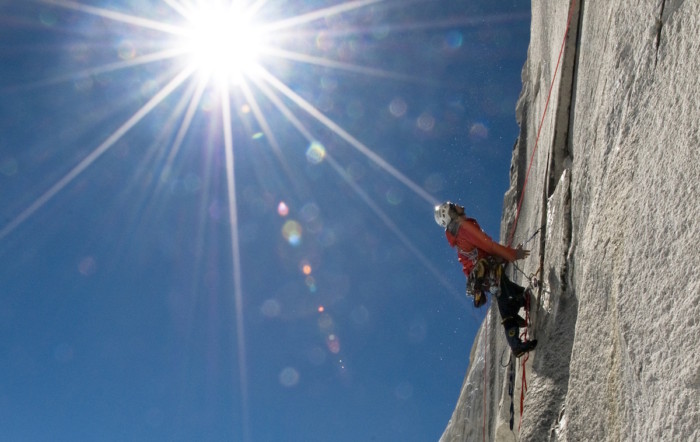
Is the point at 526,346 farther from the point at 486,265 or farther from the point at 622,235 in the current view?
the point at 622,235

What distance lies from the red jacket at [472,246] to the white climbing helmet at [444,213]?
17 centimetres

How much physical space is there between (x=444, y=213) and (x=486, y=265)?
3.24 feet

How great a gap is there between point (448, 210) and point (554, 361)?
108 inches

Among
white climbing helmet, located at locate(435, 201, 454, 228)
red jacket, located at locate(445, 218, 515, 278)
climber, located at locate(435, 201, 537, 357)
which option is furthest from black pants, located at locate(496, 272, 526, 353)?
white climbing helmet, located at locate(435, 201, 454, 228)

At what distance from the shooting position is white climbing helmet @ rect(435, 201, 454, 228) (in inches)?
314

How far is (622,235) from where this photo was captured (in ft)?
12.4

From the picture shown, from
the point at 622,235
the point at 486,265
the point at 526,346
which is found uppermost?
the point at 486,265

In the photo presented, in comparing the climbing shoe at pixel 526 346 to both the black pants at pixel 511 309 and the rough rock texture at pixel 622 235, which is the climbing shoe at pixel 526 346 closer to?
the black pants at pixel 511 309

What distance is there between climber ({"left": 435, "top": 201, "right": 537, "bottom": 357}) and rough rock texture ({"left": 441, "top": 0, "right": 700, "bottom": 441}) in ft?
0.89

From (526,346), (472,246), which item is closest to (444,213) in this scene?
(472,246)

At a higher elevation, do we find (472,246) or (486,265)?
(472,246)

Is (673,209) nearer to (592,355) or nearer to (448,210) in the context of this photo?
(592,355)

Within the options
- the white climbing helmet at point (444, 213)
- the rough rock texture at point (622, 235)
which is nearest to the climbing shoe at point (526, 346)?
the rough rock texture at point (622, 235)

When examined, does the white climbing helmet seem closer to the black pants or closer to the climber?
the climber
